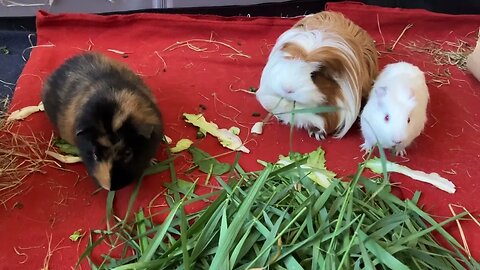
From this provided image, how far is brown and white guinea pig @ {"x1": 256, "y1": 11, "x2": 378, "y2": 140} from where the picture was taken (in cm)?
170

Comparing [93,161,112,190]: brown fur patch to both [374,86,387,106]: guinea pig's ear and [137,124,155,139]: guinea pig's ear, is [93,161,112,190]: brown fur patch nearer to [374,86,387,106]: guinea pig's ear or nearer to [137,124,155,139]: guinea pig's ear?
[137,124,155,139]: guinea pig's ear

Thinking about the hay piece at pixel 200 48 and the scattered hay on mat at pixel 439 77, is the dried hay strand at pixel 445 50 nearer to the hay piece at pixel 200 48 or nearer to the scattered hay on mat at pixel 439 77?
the scattered hay on mat at pixel 439 77

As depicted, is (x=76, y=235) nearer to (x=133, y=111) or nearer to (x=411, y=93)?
(x=133, y=111)

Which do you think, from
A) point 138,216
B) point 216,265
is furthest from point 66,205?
point 216,265

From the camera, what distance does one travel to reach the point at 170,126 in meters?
1.85

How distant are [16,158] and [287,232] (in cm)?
81

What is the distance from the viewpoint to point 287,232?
1.41 metres

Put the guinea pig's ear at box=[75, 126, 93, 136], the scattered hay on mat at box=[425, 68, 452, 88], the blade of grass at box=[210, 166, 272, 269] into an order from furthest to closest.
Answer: the scattered hay on mat at box=[425, 68, 452, 88]
the guinea pig's ear at box=[75, 126, 93, 136]
the blade of grass at box=[210, 166, 272, 269]

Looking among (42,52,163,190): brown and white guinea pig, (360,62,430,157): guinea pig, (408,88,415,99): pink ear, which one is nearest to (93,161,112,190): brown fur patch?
(42,52,163,190): brown and white guinea pig

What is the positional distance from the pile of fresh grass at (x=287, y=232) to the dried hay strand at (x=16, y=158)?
0.87 feet

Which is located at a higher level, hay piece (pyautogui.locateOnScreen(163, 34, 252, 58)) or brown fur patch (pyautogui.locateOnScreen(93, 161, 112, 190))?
hay piece (pyautogui.locateOnScreen(163, 34, 252, 58))

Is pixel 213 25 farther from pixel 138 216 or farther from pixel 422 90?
pixel 138 216

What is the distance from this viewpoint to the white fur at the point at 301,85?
1.69 meters

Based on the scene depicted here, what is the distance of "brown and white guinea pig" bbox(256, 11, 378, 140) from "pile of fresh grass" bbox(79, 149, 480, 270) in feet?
0.86
